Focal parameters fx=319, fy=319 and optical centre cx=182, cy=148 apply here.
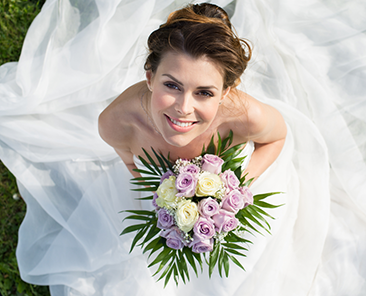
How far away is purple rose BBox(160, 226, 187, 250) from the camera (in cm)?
169

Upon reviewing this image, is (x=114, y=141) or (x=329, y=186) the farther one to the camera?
(x=329, y=186)

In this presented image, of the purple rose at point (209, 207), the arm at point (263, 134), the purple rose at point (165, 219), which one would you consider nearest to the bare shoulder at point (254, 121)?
the arm at point (263, 134)

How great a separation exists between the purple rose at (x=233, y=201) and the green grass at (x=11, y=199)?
2.52 metres

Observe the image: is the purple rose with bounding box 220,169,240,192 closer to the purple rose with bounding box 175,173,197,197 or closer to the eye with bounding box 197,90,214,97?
the purple rose with bounding box 175,173,197,197

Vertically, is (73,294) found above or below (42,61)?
below

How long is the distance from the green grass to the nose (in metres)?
2.65

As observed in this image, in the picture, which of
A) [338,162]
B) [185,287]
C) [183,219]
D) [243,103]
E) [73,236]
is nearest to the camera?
[183,219]

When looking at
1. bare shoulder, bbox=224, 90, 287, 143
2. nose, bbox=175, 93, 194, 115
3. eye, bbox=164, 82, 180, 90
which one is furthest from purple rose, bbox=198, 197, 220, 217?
bare shoulder, bbox=224, 90, 287, 143

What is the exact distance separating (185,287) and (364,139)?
1.96m

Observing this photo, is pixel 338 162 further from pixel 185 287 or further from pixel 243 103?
pixel 185 287

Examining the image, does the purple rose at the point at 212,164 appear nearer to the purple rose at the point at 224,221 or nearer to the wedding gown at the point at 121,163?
the purple rose at the point at 224,221

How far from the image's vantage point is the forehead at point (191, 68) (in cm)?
158

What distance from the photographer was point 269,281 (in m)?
2.50

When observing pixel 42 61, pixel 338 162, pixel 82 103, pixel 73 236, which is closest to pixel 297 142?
pixel 338 162
